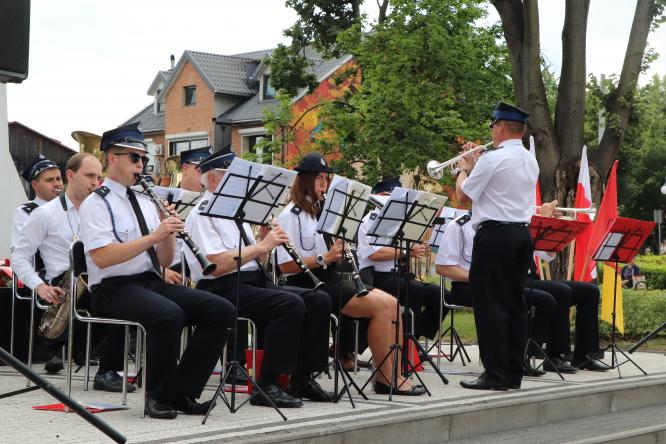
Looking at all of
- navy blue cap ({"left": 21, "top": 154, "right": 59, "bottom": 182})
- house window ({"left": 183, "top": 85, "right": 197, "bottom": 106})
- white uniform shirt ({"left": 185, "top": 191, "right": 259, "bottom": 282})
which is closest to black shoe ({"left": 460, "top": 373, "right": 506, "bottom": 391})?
white uniform shirt ({"left": 185, "top": 191, "right": 259, "bottom": 282})

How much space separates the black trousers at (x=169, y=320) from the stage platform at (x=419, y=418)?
0.89 feet

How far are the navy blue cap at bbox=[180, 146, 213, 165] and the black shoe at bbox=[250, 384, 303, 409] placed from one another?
2873 mm

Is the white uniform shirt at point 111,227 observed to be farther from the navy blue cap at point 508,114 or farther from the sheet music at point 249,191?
the navy blue cap at point 508,114

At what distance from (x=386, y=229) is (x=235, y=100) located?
48936 millimetres

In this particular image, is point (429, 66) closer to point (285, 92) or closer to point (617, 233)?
point (285, 92)

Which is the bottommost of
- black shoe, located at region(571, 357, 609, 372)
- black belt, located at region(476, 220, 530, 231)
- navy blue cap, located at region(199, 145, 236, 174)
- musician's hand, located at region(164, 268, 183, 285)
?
black shoe, located at region(571, 357, 609, 372)

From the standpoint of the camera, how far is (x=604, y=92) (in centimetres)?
1683

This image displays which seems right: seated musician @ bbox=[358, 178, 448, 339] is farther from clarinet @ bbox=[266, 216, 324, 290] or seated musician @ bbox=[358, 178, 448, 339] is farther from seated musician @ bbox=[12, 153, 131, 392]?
seated musician @ bbox=[12, 153, 131, 392]

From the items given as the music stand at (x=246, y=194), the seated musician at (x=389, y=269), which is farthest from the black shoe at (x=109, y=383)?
the seated musician at (x=389, y=269)

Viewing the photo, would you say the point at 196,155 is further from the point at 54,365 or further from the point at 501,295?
the point at 501,295

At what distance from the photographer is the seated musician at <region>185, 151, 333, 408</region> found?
775 cm

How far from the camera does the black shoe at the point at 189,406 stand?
7273mm

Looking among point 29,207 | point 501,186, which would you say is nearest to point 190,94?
point 29,207

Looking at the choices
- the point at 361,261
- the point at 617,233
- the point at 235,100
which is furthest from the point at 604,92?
the point at 235,100
